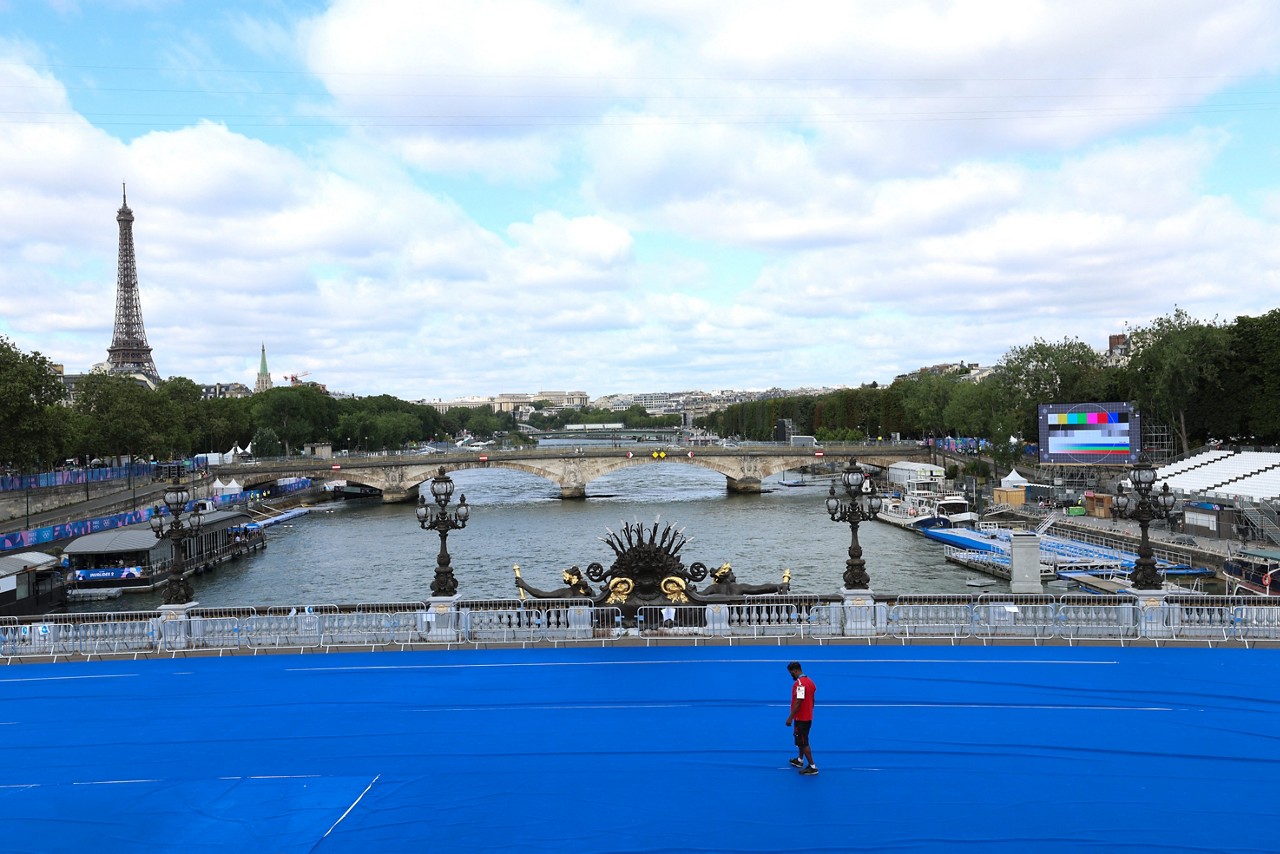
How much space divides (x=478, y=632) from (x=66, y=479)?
51.5m

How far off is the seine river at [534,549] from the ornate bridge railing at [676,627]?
8.29 meters

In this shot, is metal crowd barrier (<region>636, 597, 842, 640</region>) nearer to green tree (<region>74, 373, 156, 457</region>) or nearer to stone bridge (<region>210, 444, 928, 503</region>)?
green tree (<region>74, 373, 156, 457</region>)

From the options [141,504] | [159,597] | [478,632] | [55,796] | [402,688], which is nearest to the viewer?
[55,796]

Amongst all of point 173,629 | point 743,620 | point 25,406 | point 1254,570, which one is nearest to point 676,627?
point 743,620

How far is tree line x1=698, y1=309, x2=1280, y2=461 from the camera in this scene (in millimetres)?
52094

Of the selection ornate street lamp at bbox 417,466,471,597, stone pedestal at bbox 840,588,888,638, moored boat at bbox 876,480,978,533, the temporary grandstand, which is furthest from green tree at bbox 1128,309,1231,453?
ornate street lamp at bbox 417,466,471,597

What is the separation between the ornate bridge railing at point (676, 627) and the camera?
13406 millimetres

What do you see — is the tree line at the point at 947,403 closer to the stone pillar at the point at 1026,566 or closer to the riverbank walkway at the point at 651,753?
the stone pillar at the point at 1026,566

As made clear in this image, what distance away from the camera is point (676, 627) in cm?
1395

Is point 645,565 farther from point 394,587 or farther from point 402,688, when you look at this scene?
point 394,587

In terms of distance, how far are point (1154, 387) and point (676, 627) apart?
168 ft

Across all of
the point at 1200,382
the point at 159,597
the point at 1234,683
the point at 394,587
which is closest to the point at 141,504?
the point at 159,597

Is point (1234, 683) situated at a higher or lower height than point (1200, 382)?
lower

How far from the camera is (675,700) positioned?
10625mm
